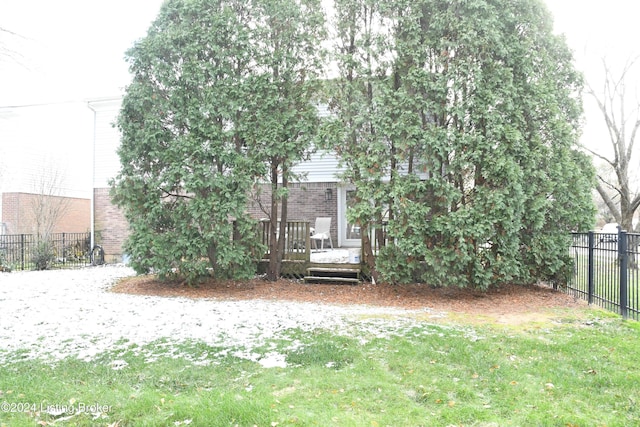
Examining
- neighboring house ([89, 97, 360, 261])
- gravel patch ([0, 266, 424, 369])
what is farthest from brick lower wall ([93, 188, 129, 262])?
gravel patch ([0, 266, 424, 369])

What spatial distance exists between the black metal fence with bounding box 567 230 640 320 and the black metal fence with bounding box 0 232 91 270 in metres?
12.1

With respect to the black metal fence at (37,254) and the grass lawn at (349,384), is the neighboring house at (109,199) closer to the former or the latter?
the black metal fence at (37,254)

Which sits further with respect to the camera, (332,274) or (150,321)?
(332,274)

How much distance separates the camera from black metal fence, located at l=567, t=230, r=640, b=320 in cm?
559

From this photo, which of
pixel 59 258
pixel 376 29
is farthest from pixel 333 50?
pixel 59 258

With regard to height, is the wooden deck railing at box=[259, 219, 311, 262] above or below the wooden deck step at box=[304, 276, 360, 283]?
above

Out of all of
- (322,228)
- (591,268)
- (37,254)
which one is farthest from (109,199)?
(591,268)

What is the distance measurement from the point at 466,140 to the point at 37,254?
10921 mm

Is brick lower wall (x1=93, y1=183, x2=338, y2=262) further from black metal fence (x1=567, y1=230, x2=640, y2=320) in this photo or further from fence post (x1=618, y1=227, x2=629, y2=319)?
fence post (x1=618, y1=227, x2=629, y2=319)

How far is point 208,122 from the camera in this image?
7.33 metres

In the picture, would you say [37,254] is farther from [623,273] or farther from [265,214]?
[623,273]

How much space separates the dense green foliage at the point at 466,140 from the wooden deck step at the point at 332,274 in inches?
42.6

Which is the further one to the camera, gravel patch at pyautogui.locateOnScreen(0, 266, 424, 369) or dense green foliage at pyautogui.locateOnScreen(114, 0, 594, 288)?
dense green foliage at pyautogui.locateOnScreen(114, 0, 594, 288)

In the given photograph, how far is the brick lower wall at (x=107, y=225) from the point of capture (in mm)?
13883
